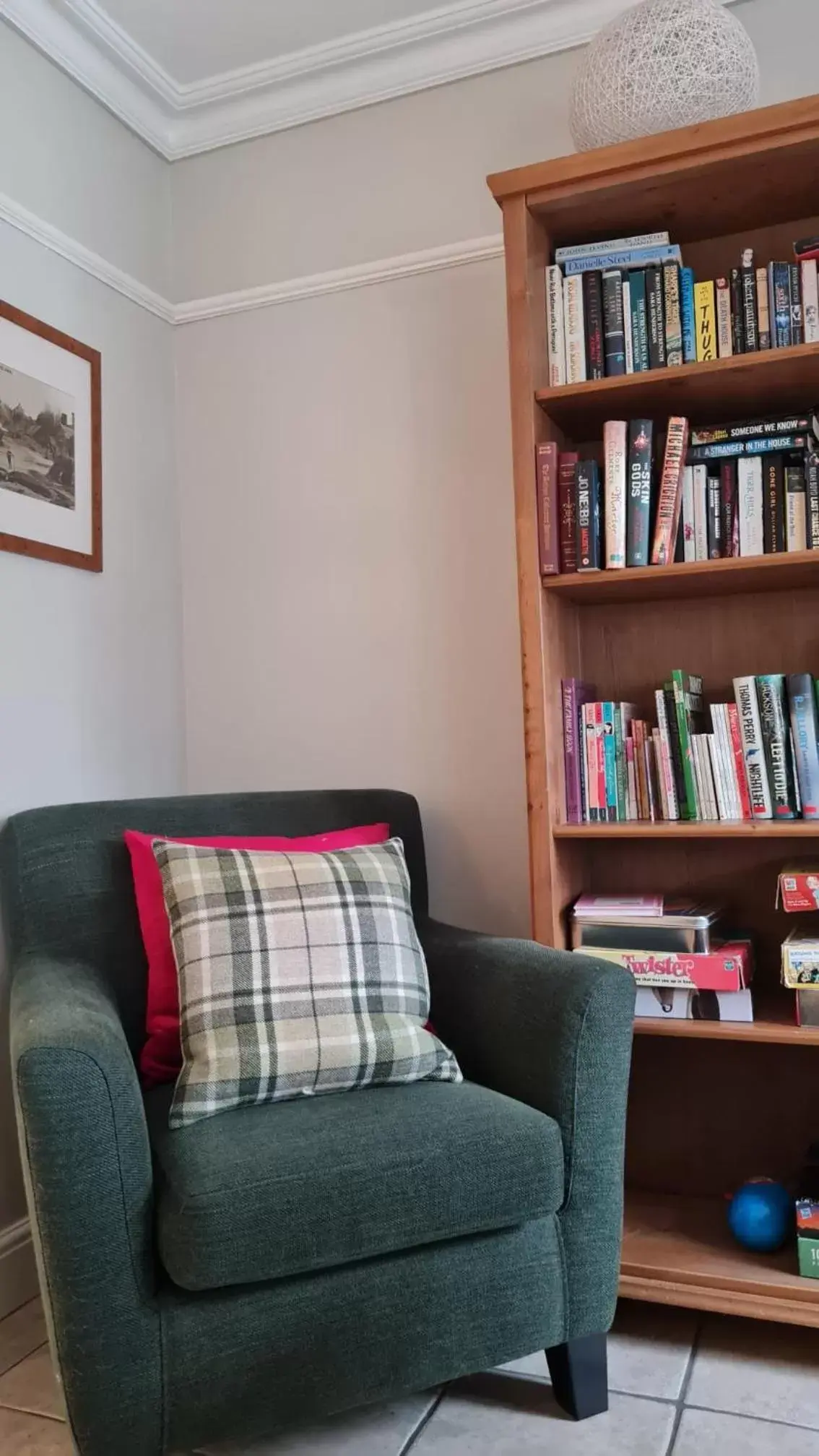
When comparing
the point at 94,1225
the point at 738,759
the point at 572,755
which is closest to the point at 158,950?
the point at 94,1225

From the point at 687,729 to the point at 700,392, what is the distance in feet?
1.96

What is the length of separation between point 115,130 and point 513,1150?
2298 millimetres

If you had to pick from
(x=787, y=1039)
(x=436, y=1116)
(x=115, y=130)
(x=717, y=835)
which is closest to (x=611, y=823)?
(x=717, y=835)

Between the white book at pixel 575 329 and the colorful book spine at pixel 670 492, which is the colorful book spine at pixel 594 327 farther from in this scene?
the colorful book spine at pixel 670 492

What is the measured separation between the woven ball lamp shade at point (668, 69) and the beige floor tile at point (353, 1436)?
2072mm

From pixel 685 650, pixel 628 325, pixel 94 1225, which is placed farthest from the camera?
pixel 685 650

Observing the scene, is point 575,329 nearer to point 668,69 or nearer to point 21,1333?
point 668,69

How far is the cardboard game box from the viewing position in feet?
5.93

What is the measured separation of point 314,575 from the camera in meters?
2.47

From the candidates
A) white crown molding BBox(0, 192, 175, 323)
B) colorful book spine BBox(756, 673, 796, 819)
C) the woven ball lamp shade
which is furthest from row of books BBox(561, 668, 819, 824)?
white crown molding BBox(0, 192, 175, 323)

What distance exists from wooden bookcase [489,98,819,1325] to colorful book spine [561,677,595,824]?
0.02 meters

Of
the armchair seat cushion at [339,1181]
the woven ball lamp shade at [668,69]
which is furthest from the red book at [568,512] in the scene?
the armchair seat cushion at [339,1181]

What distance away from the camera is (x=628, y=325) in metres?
1.93

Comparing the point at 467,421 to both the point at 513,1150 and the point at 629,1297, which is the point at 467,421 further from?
the point at 629,1297
